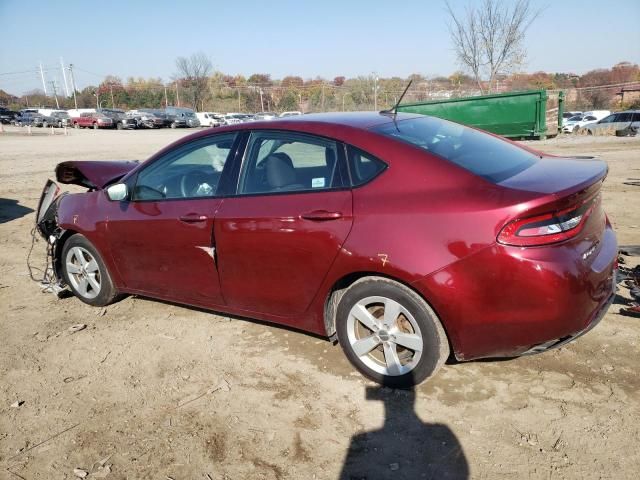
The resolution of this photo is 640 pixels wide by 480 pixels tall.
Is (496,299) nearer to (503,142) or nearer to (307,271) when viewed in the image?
(307,271)

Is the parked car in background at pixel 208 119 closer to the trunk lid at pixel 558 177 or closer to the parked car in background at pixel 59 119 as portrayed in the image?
the parked car in background at pixel 59 119

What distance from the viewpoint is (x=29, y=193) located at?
10297 mm

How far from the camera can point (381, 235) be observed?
9.10 ft

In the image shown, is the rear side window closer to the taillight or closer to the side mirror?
the taillight

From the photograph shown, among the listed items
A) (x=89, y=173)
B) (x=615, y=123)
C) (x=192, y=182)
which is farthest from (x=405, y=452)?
(x=615, y=123)

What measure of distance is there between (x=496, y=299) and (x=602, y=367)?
111 cm

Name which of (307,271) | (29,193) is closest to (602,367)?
(307,271)

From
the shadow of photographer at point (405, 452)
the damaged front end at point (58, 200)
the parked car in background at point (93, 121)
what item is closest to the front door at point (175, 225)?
the damaged front end at point (58, 200)

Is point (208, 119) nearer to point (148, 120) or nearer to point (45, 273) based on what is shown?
point (148, 120)

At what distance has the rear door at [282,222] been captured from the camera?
2992 millimetres

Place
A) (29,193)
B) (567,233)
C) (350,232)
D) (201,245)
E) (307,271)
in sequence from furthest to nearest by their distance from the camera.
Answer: (29,193) < (201,245) < (307,271) < (350,232) < (567,233)

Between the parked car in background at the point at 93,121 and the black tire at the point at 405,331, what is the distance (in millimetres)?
44253

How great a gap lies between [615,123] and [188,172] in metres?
24.5

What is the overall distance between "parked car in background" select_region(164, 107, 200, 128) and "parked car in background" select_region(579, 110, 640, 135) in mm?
29742
